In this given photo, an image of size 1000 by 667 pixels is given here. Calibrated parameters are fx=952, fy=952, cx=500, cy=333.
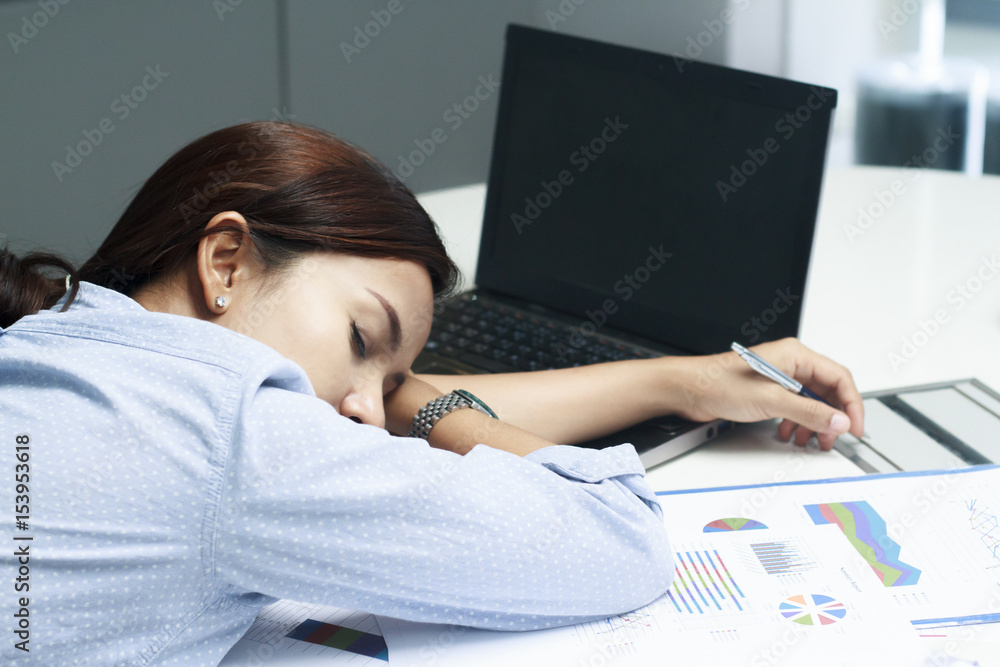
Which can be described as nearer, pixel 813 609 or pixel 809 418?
pixel 813 609

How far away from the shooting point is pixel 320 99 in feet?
7.11

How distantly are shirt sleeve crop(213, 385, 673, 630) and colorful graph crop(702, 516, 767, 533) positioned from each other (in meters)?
0.11

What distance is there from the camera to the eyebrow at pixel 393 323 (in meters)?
0.76

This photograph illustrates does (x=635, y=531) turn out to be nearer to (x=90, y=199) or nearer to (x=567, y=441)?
(x=567, y=441)

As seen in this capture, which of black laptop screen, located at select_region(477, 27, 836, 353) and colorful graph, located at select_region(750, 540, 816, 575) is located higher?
black laptop screen, located at select_region(477, 27, 836, 353)

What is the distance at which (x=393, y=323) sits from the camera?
0.77m

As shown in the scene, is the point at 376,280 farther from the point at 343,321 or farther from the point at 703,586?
the point at 703,586

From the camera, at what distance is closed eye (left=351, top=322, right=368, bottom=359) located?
750mm

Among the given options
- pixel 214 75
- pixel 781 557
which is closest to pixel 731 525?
pixel 781 557

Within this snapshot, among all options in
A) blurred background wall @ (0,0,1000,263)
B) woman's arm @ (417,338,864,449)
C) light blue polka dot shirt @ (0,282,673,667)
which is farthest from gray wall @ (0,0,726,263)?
light blue polka dot shirt @ (0,282,673,667)

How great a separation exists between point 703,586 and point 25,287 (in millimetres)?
589

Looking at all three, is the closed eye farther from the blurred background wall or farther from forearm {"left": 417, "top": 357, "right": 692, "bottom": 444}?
the blurred background wall

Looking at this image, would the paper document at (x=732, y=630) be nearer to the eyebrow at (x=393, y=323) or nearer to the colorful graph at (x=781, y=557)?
the colorful graph at (x=781, y=557)

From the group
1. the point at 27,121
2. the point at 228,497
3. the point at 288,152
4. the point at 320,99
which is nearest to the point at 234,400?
the point at 228,497
